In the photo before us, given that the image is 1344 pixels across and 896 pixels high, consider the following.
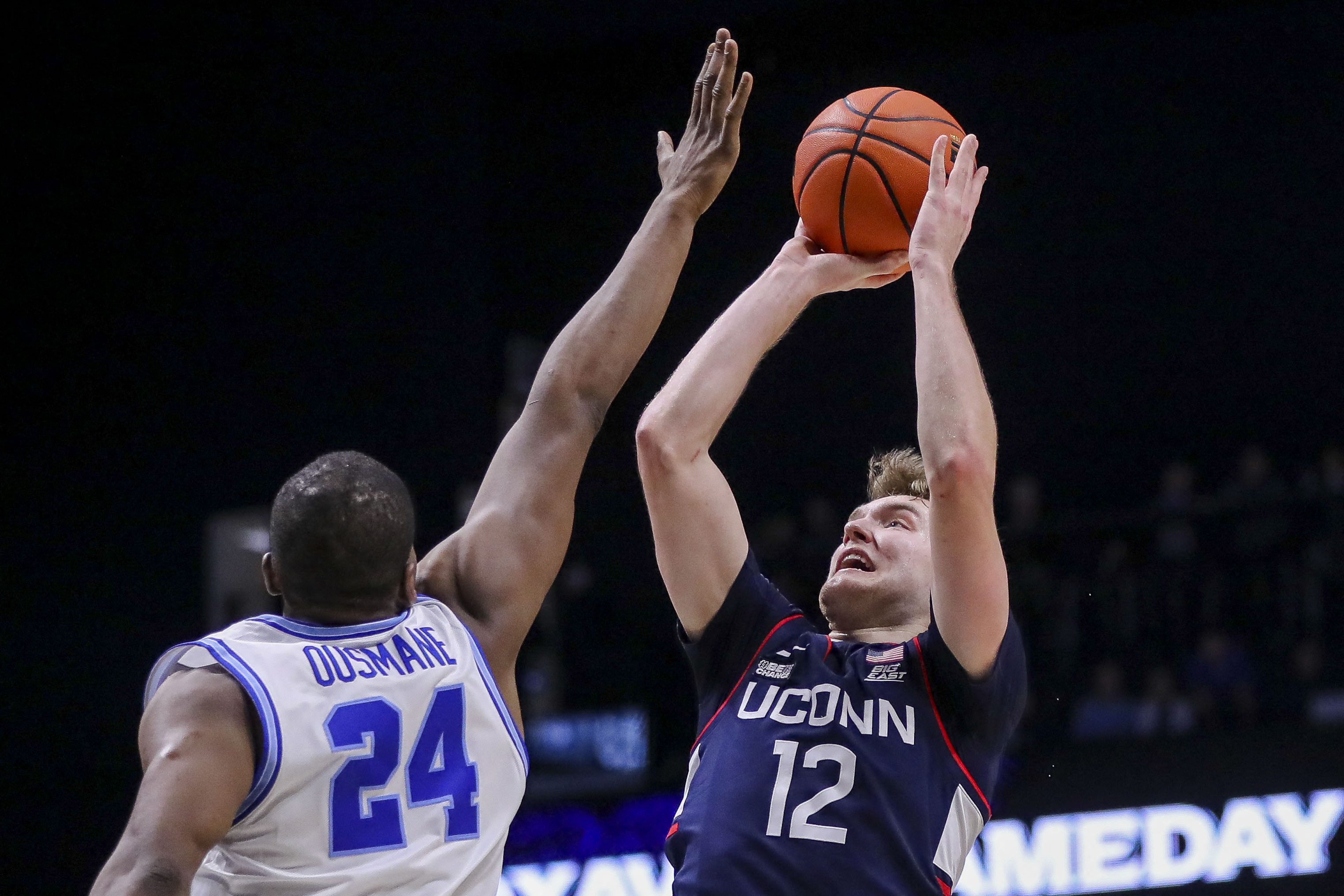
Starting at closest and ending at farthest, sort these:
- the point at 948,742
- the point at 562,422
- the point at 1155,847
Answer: the point at 562,422, the point at 948,742, the point at 1155,847

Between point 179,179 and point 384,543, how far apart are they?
10.4 m

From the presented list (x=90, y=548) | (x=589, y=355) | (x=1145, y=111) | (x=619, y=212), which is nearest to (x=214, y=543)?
(x=90, y=548)

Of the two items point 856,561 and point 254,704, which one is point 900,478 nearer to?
point 856,561

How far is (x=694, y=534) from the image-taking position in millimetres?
3207

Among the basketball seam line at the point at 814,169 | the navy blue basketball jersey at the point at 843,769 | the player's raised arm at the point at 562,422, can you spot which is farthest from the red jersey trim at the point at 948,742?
the basketball seam line at the point at 814,169

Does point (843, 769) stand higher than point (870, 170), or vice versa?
point (870, 170)

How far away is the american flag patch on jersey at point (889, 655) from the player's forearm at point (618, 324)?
2.75 ft

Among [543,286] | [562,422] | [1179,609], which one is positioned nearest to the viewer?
[562,422]

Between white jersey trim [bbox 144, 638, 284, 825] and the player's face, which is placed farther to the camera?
the player's face

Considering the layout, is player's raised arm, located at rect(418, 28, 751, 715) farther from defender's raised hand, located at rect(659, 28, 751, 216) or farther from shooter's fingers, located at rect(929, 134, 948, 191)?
shooter's fingers, located at rect(929, 134, 948, 191)

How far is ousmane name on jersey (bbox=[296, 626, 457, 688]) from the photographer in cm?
222

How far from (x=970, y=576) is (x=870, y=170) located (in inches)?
45.3

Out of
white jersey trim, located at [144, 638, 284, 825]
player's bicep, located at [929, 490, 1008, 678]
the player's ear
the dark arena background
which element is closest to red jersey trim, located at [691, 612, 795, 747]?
player's bicep, located at [929, 490, 1008, 678]

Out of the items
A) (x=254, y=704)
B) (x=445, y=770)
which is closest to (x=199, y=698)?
(x=254, y=704)
